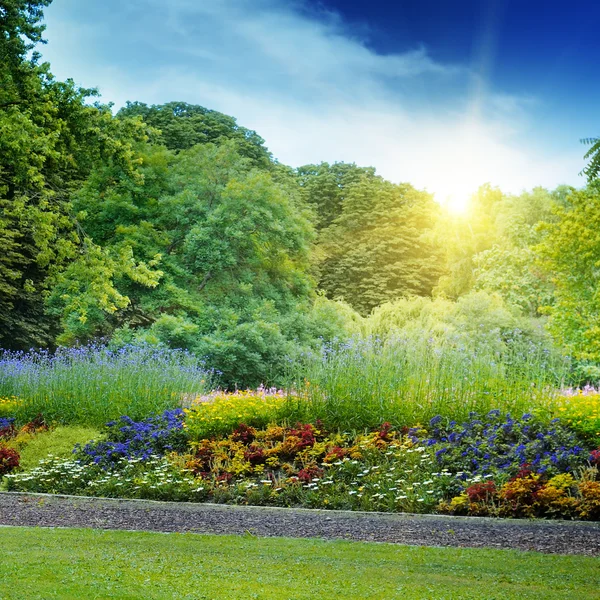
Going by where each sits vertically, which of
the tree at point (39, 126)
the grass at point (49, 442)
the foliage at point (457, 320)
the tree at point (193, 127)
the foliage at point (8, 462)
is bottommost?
the foliage at point (8, 462)

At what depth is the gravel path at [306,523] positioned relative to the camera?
5.54 m

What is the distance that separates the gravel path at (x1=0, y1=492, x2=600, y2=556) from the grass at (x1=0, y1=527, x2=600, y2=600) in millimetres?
396

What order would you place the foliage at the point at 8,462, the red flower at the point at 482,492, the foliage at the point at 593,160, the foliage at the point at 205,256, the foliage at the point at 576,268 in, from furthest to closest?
the foliage at the point at 576,268 → the foliage at the point at 205,256 → the foliage at the point at 8,462 → the red flower at the point at 482,492 → the foliage at the point at 593,160

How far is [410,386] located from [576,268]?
12.0 meters

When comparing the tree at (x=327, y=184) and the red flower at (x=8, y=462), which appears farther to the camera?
the tree at (x=327, y=184)

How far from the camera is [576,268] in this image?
19594mm

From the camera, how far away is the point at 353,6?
8383 millimetres

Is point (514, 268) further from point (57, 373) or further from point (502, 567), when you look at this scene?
point (502, 567)

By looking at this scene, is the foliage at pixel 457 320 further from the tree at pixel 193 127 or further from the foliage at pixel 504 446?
the foliage at pixel 504 446

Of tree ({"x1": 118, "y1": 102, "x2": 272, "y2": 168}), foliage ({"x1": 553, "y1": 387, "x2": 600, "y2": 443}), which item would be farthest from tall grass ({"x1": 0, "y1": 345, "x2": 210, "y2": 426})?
tree ({"x1": 118, "y1": 102, "x2": 272, "y2": 168})

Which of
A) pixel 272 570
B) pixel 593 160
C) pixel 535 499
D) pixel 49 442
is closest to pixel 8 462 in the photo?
pixel 49 442

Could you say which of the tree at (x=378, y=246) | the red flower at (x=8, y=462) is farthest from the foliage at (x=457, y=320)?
the red flower at (x=8, y=462)

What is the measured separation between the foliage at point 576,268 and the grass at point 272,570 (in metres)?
14.5

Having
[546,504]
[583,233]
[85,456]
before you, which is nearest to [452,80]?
[546,504]
